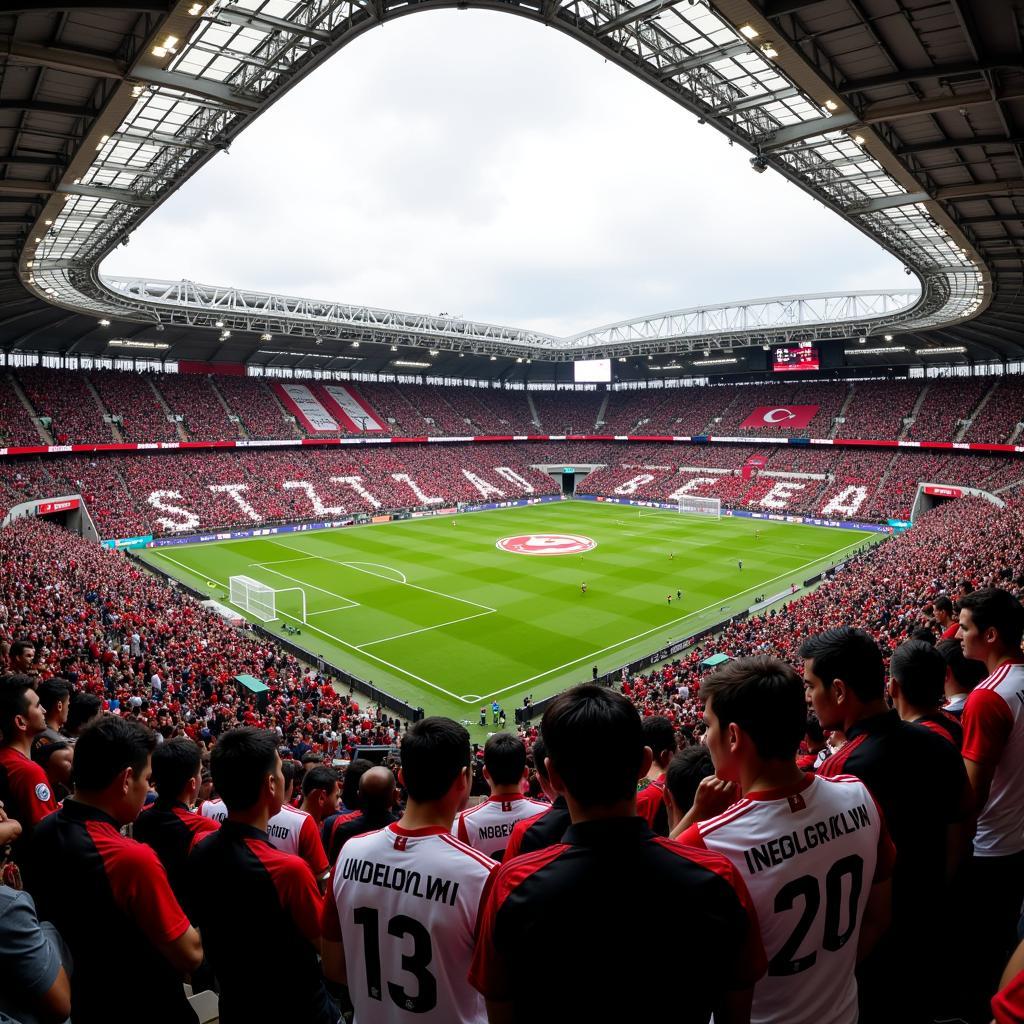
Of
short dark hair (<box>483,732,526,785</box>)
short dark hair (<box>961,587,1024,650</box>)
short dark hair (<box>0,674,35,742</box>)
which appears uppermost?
short dark hair (<box>961,587,1024,650</box>)

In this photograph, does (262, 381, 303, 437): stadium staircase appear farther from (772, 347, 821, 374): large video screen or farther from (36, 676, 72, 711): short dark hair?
(36, 676, 72, 711): short dark hair

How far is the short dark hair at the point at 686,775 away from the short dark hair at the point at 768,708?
1302 mm

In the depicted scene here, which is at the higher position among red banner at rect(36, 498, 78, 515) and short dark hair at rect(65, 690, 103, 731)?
short dark hair at rect(65, 690, 103, 731)

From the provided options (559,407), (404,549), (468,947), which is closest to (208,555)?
(404,549)

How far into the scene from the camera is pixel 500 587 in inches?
1452

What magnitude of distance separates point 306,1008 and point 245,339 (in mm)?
62153

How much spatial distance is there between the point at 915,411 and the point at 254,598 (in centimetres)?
6147

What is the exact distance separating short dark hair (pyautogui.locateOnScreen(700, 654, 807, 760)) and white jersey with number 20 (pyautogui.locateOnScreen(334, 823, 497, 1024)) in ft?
4.03

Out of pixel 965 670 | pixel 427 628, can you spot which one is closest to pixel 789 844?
pixel 965 670

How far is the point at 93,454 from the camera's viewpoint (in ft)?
175

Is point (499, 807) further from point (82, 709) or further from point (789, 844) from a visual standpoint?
point (82, 709)

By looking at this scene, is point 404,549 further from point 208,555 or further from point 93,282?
point 93,282

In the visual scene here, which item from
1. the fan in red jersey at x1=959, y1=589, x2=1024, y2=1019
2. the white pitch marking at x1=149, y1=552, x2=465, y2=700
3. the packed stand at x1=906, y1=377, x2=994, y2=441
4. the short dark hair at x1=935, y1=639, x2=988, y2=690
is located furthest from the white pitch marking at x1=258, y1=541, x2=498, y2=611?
the packed stand at x1=906, y1=377, x2=994, y2=441

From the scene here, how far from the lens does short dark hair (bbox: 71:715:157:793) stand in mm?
3680
